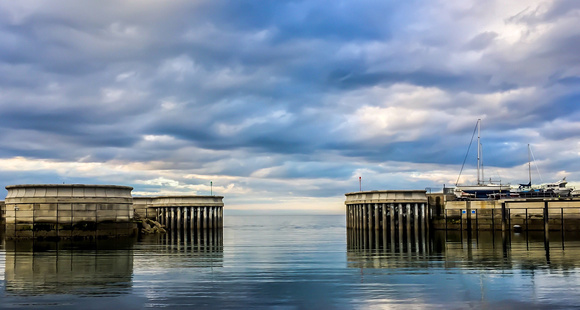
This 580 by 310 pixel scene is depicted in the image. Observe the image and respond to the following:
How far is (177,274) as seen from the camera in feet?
92.3

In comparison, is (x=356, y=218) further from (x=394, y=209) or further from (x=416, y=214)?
(x=416, y=214)

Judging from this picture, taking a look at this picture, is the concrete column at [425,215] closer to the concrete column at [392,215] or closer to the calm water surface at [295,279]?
the concrete column at [392,215]

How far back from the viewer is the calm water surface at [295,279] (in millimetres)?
19984

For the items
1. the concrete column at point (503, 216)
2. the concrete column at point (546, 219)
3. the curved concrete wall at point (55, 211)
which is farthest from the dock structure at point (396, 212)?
the curved concrete wall at point (55, 211)

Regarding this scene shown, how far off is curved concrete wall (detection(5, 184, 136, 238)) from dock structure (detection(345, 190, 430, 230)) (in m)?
36.3

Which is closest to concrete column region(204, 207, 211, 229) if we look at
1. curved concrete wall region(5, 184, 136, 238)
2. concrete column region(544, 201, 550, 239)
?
curved concrete wall region(5, 184, 136, 238)

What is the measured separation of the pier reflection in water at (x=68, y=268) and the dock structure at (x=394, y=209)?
1442 inches

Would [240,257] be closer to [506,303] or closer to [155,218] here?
[506,303]

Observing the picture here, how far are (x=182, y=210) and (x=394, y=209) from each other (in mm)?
35613

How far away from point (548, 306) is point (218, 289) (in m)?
13.5

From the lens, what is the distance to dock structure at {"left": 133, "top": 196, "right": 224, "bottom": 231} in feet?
278

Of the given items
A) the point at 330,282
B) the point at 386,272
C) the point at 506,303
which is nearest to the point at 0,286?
the point at 330,282

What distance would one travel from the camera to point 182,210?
8556cm

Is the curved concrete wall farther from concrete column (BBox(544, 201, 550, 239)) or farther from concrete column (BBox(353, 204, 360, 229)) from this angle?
concrete column (BBox(544, 201, 550, 239))
